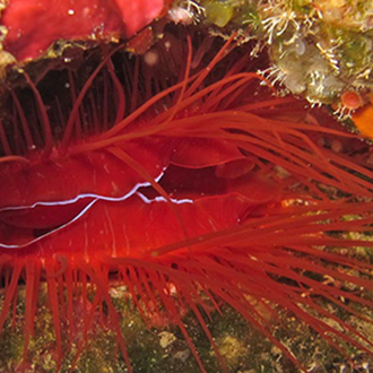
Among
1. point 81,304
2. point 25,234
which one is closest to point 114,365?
point 81,304

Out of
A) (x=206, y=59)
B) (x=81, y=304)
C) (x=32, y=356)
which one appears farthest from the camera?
(x=206, y=59)

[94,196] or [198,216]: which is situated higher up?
[94,196]

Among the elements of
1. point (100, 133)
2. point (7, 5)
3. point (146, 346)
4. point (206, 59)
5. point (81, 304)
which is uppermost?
point (7, 5)

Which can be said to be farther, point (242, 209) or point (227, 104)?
point (242, 209)

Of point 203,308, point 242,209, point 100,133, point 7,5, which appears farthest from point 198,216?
point 7,5

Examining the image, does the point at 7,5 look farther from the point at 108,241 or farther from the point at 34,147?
the point at 108,241

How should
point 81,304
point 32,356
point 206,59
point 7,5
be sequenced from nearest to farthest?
point 7,5
point 32,356
point 81,304
point 206,59

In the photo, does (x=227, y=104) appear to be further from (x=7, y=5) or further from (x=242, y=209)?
(x=7, y=5)
